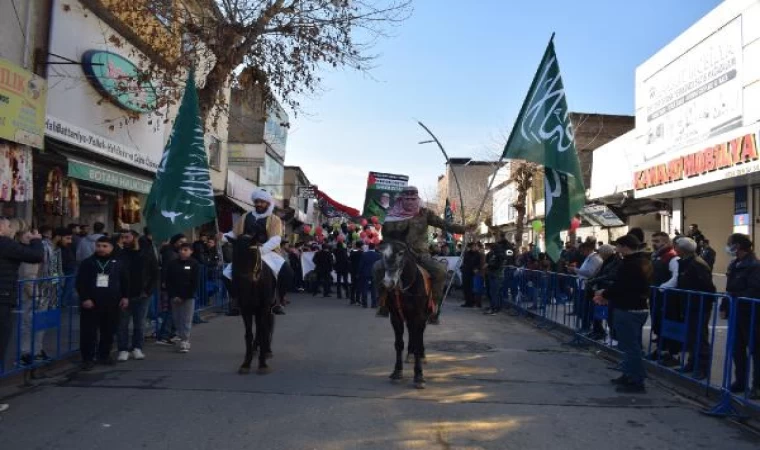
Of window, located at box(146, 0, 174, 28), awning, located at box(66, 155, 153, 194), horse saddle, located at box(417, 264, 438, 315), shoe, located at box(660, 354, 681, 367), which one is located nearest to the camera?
horse saddle, located at box(417, 264, 438, 315)

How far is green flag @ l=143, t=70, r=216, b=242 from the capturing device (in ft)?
31.1

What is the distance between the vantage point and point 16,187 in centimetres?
1120

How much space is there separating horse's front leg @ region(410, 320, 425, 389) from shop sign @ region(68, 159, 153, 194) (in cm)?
799

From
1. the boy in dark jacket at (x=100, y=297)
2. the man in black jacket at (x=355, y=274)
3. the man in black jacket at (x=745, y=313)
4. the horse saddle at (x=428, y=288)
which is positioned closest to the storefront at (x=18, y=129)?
the boy in dark jacket at (x=100, y=297)

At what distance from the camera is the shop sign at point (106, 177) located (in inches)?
488

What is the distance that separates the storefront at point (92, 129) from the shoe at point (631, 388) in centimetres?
1036

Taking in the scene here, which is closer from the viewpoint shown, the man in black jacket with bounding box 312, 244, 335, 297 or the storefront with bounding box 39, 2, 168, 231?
the storefront with bounding box 39, 2, 168, 231

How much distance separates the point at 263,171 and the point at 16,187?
74.4 ft

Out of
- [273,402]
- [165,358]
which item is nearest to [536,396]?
[273,402]

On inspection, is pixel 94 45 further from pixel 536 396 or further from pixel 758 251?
pixel 758 251

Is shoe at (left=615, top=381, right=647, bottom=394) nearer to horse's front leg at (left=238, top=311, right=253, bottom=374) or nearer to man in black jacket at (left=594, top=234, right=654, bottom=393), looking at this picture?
man in black jacket at (left=594, top=234, right=654, bottom=393)

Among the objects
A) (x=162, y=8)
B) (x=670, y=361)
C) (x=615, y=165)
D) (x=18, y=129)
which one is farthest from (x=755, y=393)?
(x=615, y=165)

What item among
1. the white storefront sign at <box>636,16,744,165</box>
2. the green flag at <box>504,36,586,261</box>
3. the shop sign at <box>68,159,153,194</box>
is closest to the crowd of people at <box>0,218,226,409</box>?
the shop sign at <box>68,159,153,194</box>

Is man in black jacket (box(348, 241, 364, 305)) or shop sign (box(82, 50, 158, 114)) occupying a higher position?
shop sign (box(82, 50, 158, 114))
